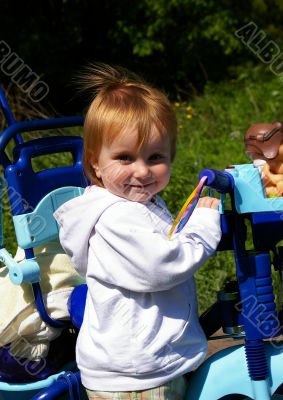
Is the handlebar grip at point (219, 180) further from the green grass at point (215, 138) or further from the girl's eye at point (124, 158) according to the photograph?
the green grass at point (215, 138)

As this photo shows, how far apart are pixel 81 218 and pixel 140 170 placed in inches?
8.9

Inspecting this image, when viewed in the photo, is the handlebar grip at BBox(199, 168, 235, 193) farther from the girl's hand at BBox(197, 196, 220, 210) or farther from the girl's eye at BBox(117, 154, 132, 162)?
the girl's eye at BBox(117, 154, 132, 162)

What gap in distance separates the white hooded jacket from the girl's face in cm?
4

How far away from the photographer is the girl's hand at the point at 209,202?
6.66 ft

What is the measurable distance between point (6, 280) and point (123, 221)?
2.64 ft

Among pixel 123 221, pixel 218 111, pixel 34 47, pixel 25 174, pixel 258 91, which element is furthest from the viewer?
pixel 34 47

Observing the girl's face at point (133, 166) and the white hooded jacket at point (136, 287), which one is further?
the girl's face at point (133, 166)

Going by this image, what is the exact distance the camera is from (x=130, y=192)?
2.07 meters

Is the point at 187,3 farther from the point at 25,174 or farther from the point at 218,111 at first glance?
the point at 25,174

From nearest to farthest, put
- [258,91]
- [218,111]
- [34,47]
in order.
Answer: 1. [218,111]
2. [258,91]
3. [34,47]

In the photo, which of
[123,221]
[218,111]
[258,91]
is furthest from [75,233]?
[258,91]

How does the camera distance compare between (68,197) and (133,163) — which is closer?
(133,163)

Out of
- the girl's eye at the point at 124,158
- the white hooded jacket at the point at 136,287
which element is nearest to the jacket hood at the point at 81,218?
the white hooded jacket at the point at 136,287

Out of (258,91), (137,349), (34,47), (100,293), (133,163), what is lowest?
(137,349)
